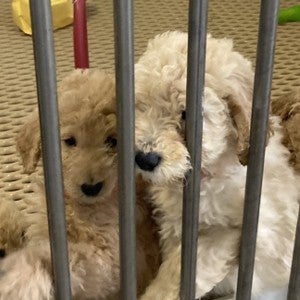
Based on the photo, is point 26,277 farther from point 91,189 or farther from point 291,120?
point 291,120

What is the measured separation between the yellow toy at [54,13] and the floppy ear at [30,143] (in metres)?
0.87

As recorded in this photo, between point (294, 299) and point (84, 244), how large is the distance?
264mm

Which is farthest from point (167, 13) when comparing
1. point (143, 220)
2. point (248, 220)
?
point (248, 220)

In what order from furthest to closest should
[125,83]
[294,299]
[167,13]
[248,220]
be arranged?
1. [167,13]
2. [294,299]
3. [248,220]
4. [125,83]

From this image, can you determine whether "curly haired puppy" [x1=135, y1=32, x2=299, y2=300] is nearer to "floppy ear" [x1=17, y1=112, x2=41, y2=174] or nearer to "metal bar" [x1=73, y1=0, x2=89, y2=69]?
"floppy ear" [x1=17, y1=112, x2=41, y2=174]

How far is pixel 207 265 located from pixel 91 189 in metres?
0.18

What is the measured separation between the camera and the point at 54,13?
1766 millimetres

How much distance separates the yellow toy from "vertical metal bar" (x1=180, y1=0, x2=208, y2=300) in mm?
1067

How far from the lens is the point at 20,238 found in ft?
3.26

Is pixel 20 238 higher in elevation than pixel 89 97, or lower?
lower

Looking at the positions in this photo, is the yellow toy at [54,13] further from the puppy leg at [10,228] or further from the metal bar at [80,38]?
the puppy leg at [10,228]

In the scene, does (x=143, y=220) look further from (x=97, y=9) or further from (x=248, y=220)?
→ (x=97, y=9)

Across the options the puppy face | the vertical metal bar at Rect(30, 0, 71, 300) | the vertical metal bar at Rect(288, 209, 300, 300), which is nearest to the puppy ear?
the puppy face

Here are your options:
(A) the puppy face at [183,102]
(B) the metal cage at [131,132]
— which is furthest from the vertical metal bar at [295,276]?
(A) the puppy face at [183,102]
